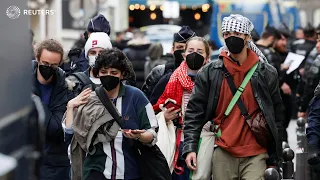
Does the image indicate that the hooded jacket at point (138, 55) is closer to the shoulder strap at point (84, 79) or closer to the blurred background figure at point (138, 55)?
the blurred background figure at point (138, 55)

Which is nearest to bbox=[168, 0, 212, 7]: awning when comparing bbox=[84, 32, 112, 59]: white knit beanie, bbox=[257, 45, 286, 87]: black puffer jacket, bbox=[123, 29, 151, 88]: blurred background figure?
bbox=[123, 29, 151, 88]: blurred background figure

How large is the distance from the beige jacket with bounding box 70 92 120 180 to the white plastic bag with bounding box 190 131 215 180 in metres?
0.67

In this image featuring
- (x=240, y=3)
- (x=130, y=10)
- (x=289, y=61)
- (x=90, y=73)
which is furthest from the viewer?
(x=130, y=10)

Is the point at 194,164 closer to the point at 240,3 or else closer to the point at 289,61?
the point at 289,61

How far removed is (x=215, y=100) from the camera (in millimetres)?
7035

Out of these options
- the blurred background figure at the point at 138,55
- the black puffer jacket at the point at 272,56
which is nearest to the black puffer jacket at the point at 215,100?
the black puffer jacket at the point at 272,56

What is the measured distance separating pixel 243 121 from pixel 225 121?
154 millimetres

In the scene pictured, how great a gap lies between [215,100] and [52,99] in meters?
1.86

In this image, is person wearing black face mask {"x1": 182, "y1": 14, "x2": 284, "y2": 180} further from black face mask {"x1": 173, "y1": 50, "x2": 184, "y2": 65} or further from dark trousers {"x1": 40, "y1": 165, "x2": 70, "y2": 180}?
black face mask {"x1": 173, "y1": 50, "x2": 184, "y2": 65}

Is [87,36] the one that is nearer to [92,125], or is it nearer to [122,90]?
[122,90]

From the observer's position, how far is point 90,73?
8.04 metres

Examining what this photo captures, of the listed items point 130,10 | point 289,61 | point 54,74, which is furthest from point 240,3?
point 54,74

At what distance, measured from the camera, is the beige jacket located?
691cm

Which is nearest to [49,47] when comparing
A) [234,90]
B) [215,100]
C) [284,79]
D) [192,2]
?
[215,100]
